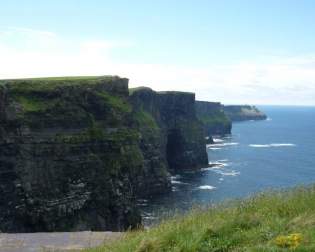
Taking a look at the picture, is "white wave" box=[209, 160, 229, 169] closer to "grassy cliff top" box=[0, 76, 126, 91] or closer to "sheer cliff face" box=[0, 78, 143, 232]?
"sheer cliff face" box=[0, 78, 143, 232]

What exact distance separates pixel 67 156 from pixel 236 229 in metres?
58.0

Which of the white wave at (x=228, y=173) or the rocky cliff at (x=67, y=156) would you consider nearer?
the rocky cliff at (x=67, y=156)

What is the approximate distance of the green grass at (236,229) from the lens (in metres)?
10.7

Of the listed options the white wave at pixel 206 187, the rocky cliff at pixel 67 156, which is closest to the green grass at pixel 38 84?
the rocky cliff at pixel 67 156

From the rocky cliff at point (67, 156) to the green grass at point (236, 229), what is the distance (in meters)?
53.3

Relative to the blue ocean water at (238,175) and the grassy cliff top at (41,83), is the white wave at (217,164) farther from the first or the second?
the grassy cliff top at (41,83)

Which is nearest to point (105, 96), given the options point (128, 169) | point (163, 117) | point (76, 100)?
point (76, 100)

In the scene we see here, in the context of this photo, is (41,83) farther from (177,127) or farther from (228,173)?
(177,127)

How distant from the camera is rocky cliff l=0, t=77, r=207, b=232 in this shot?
2534 inches

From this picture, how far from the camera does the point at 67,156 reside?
6800cm

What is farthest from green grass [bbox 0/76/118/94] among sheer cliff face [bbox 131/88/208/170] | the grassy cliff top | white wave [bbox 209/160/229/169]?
white wave [bbox 209/160/229/169]

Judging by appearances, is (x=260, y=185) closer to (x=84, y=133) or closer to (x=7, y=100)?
(x=84, y=133)

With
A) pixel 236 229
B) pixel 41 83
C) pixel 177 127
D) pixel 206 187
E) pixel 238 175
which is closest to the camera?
pixel 236 229

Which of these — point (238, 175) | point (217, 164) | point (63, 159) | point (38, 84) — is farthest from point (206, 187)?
point (38, 84)
